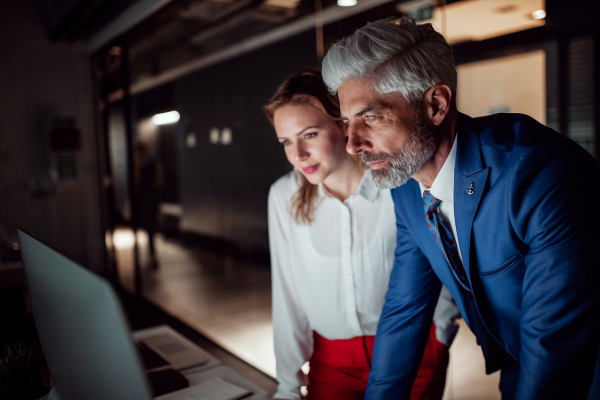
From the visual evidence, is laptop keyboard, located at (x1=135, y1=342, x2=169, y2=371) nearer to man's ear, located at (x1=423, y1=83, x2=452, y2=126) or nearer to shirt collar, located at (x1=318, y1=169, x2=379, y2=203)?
shirt collar, located at (x1=318, y1=169, x2=379, y2=203)

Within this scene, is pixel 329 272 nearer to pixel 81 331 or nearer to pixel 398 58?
pixel 398 58

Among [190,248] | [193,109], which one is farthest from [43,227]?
[193,109]

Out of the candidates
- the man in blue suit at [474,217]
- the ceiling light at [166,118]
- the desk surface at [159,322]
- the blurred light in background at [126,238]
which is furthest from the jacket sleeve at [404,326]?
the blurred light in background at [126,238]

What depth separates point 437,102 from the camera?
1.12 meters

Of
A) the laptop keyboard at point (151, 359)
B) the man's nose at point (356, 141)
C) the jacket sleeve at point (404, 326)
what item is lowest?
the laptop keyboard at point (151, 359)

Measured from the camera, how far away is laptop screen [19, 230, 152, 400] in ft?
2.11

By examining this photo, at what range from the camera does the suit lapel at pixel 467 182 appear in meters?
1.02

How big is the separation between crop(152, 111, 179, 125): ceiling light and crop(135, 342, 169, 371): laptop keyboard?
307 cm

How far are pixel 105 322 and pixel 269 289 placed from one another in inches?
115

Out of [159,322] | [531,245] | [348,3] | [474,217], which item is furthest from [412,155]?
[159,322]

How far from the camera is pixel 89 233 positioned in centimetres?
→ 612

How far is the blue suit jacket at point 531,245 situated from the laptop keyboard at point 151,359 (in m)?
0.97

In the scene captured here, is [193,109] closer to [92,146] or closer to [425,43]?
[92,146]

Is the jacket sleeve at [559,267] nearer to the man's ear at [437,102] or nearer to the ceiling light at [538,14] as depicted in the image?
the man's ear at [437,102]
